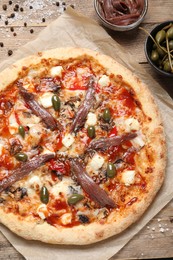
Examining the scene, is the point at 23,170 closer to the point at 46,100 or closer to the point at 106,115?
the point at 46,100

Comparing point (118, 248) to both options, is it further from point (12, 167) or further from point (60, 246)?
point (12, 167)

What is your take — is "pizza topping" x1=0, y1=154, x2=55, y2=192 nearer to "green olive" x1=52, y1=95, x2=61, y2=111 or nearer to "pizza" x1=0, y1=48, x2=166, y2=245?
"pizza" x1=0, y1=48, x2=166, y2=245

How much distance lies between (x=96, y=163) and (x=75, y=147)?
283 mm

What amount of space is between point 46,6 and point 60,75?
3.03ft

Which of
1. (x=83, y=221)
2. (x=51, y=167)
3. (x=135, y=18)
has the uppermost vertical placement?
(x=135, y=18)

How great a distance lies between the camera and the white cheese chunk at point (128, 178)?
610 cm

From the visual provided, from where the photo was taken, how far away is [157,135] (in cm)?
622

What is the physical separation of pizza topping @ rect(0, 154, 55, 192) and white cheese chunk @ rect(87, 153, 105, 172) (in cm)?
40

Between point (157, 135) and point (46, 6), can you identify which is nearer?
point (157, 135)

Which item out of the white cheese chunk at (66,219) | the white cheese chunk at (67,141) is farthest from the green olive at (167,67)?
the white cheese chunk at (66,219)

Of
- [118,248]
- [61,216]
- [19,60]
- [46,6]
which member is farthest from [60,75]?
[118,248]

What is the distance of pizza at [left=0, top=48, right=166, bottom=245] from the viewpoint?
604cm

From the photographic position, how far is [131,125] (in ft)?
20.4

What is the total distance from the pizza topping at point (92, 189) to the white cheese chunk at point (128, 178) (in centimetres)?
24
